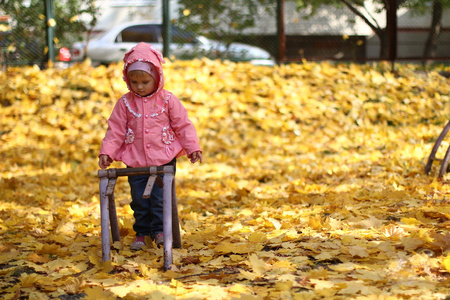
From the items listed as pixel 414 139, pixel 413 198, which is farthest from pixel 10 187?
pixel 414 139

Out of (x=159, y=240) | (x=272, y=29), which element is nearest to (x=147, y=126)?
(x=159, y=240)

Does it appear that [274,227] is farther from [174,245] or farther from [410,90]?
[410,90]

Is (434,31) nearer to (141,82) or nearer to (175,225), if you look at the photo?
(141,82)

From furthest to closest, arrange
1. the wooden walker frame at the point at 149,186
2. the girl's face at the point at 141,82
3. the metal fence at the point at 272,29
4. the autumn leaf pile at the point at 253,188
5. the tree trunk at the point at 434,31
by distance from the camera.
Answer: the tree trunk at the point at 434,31 → the metal fence at the point at 272,29 → the girl's face at the point at 141,82 → the wooden walker frame at the point at 149,186 → the autumn leaf pile at the point at 253,188

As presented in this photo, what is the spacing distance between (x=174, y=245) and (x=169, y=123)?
0.74m

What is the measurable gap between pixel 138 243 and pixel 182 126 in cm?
78

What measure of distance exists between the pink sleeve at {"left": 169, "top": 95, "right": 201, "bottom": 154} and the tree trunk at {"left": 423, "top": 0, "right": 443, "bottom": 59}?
7305mm

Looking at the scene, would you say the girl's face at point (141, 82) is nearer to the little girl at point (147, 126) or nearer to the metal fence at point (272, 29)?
the little girl at point (147, 126)

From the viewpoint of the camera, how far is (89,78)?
7.29 meters

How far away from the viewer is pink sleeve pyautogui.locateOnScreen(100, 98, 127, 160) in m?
3.14

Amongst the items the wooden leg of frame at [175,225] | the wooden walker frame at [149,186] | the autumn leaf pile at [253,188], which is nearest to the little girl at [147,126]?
the wooden leg of frame at [175,225]

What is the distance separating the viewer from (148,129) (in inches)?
125

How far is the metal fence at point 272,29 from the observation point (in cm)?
780

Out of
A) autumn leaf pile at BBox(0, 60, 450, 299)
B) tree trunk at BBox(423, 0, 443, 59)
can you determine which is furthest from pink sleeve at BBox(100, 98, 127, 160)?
tree trunk at BBox(423, 0, 443, 59)
